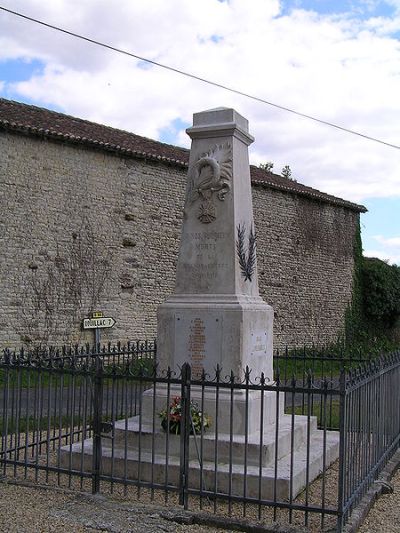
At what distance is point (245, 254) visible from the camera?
655 cm

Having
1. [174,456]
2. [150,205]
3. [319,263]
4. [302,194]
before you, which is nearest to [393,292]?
[319,263]

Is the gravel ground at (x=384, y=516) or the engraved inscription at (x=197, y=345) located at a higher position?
the engraved inscription at (x=197, y=345)

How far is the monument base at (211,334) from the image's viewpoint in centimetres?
614

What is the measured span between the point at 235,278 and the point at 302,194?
57.2 ft

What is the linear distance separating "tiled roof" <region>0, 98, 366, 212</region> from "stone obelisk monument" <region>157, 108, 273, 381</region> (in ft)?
29.6

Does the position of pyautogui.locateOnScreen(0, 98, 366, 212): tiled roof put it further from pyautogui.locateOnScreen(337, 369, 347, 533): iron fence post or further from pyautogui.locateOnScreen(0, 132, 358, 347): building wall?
pyautogui.locateOnScreen(337, 369, 347, 533): iron fence post

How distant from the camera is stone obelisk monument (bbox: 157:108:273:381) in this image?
6.20 metres

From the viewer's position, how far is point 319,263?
24438 millimetres

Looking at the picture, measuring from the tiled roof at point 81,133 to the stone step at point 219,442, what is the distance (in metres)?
10.1

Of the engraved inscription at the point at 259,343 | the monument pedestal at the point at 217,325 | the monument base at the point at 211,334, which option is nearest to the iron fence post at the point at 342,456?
the monument pedestal at the point at 217,325

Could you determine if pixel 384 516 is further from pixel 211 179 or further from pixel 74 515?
pixel 211 179

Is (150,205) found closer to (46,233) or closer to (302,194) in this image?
(46,233)

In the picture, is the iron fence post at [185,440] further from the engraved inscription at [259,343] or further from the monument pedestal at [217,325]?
the engraved inscription at [259,343]

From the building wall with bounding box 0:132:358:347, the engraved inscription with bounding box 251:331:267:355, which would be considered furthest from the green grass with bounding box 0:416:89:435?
the building wall with bounding box 0:132:358:347
